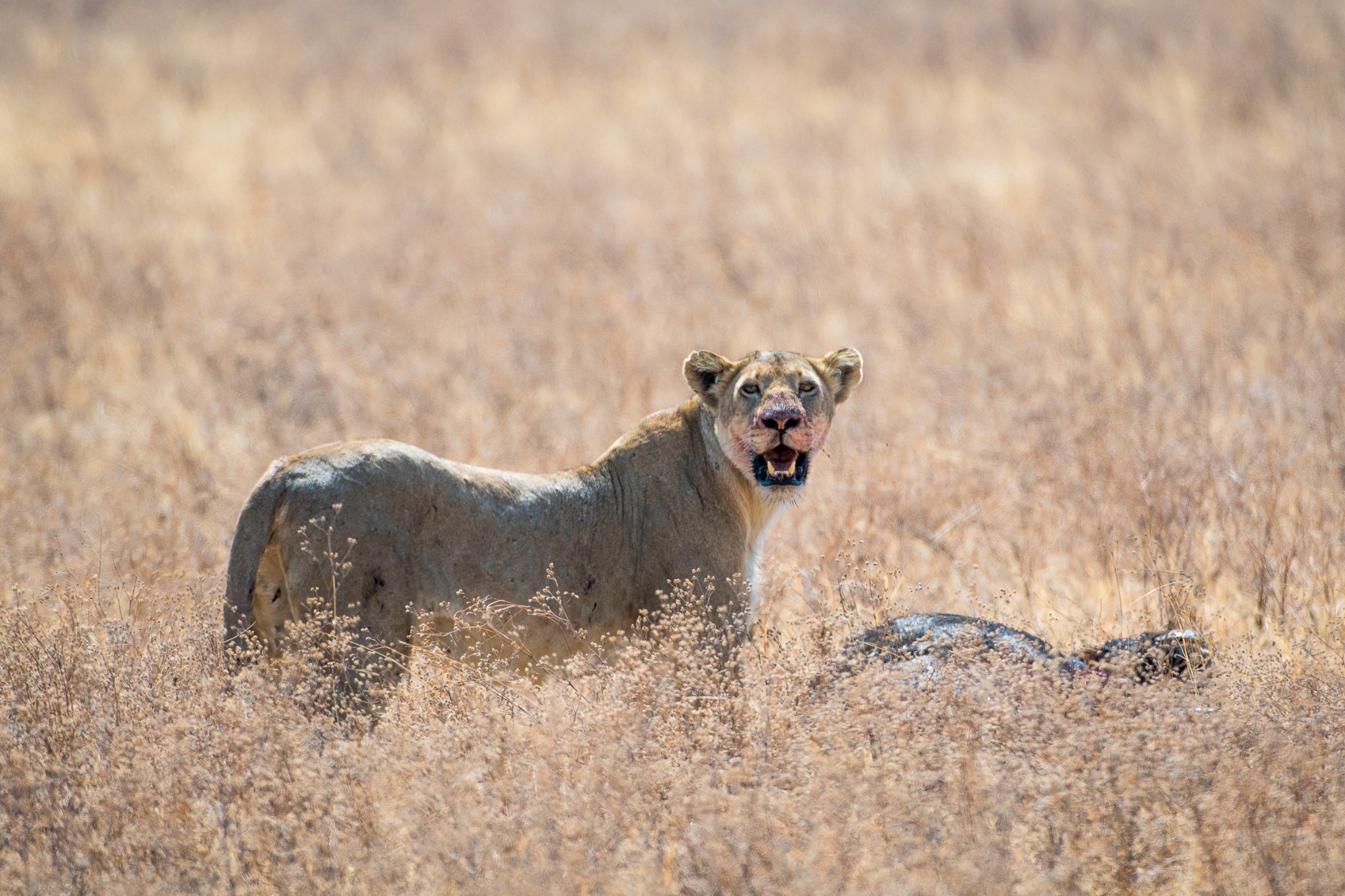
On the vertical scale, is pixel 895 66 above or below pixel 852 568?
above

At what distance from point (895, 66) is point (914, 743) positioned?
1983 cm

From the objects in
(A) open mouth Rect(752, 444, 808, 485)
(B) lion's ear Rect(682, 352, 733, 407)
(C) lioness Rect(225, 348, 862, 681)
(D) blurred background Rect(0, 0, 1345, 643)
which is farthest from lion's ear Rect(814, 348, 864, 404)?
(D) blurred background Rect(0, 0, 1345, 643)

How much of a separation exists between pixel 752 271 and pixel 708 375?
885cm

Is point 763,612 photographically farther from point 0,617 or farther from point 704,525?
point 0,617

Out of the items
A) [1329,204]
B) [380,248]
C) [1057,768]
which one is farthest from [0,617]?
[1329,204]

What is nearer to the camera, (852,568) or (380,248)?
(852,568)

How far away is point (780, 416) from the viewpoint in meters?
6.04

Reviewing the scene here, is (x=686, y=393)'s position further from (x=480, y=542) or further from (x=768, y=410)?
(x=480, y=542)

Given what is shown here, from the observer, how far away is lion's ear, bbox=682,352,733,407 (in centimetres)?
643

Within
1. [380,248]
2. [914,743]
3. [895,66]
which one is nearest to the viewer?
[914,743]

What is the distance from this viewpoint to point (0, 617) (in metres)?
6.07

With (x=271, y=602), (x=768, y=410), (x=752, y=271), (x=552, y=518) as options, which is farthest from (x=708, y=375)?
(x=752, y=271)

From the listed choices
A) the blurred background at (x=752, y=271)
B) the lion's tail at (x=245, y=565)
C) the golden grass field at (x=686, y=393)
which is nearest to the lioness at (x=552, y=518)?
the lion's tail at (x=245, y=565)

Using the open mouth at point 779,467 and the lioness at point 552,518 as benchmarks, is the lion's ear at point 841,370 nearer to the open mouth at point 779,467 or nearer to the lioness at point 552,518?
the lioness at point 552,518
